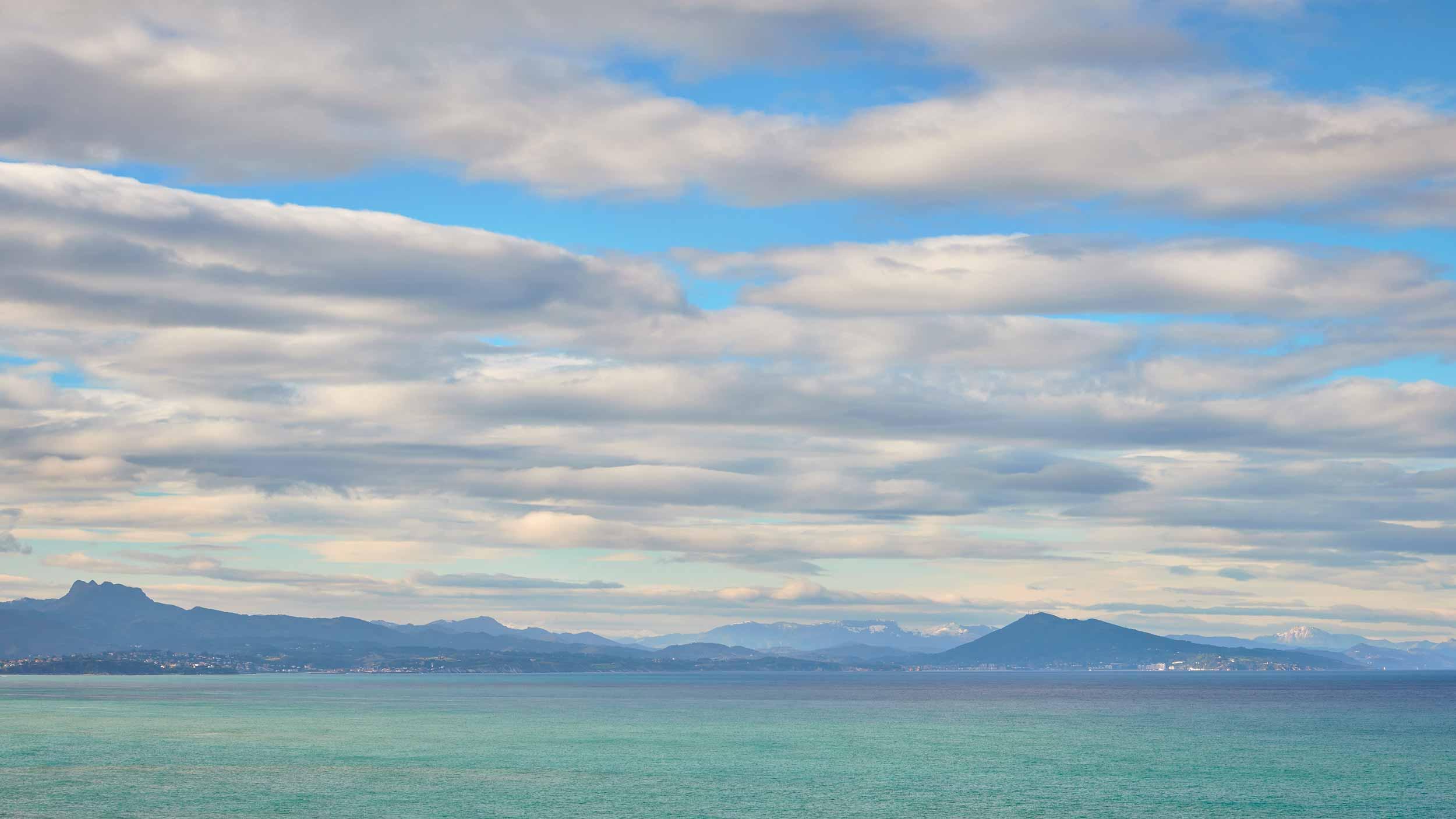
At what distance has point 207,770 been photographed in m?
160

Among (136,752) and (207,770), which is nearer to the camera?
(207,770)

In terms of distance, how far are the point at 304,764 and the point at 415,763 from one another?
42.7ft

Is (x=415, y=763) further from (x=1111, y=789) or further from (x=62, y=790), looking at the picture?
(x=1111, y=789)

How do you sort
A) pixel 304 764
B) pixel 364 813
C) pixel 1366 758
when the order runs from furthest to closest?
1. pixel 1366 758
2. pixel 304 764
3. pixel 364 813

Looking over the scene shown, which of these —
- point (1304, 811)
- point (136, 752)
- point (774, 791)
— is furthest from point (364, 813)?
point (1304, 811)

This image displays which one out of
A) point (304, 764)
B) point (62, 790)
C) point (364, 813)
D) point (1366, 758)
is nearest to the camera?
point (364, 813)

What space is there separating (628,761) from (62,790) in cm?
6366

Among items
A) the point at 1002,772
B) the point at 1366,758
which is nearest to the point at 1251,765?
the point at 1366,758

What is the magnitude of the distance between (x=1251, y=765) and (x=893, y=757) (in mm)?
44004

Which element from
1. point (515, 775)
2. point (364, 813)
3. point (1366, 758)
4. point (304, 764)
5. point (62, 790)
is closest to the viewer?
point (364, 813)

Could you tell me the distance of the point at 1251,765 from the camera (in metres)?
170

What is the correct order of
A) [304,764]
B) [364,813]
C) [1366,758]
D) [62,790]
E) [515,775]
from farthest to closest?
[1366,758]
[304,764]
[515,775]
[62,790]
[364,813]

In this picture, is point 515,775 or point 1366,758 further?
point 1366,758

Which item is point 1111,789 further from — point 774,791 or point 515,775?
point 515,775
